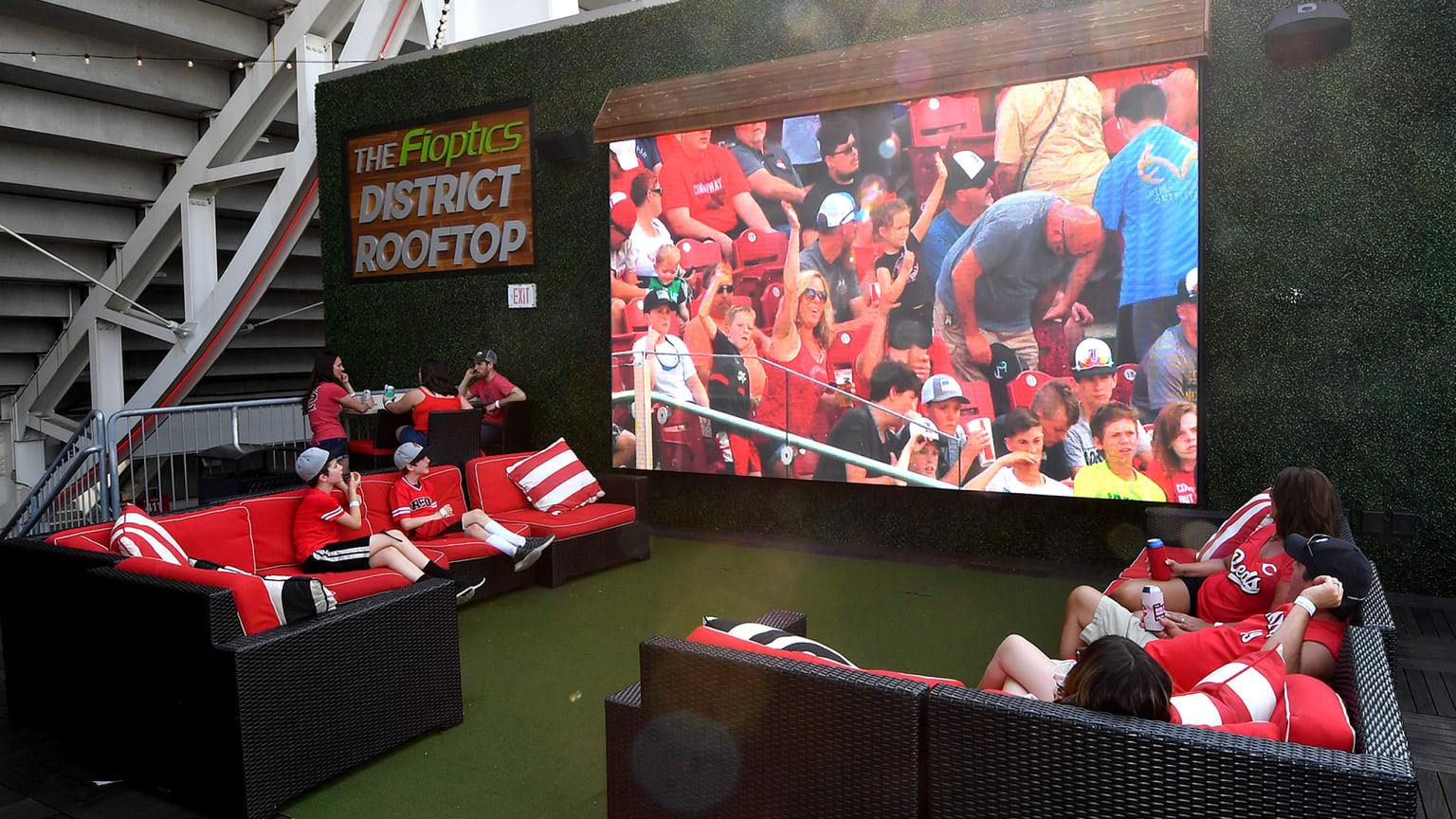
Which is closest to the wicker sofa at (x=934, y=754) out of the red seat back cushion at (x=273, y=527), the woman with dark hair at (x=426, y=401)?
the red seat back cushion at (x=273, y=527)

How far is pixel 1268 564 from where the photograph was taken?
3.03 metres

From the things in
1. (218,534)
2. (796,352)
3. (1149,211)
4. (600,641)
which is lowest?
(600,641)

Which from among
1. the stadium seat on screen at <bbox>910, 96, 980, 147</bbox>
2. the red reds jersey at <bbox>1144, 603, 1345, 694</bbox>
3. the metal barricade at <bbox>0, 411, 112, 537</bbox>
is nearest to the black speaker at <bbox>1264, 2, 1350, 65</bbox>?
the stadium seat on screen at <bbox>910, 96, 980, 147</bbox>

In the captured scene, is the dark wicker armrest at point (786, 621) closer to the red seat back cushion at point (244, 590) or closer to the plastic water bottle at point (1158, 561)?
the red seat back cushion at point (244, 590)

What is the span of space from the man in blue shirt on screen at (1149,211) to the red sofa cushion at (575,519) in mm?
2888

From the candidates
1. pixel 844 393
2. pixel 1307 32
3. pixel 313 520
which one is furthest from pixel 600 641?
pixel 1307 32

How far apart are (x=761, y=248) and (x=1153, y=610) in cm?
358

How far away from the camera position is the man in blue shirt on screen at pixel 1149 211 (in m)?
4.80

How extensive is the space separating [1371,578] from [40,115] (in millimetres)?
8929

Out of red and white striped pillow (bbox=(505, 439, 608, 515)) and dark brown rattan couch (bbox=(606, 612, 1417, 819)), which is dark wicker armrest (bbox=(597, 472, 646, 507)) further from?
dark brown rattan couch (bbox=(606, 612, 1417, 819))

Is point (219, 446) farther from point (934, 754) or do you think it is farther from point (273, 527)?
point (934, 754)

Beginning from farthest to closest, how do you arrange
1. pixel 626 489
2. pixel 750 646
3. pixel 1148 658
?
pixel 626 489 < pixel 750 646 < pixel 1148 658

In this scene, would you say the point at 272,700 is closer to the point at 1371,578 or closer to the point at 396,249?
the point at 1371,578

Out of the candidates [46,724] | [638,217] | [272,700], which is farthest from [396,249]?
[272,700]
